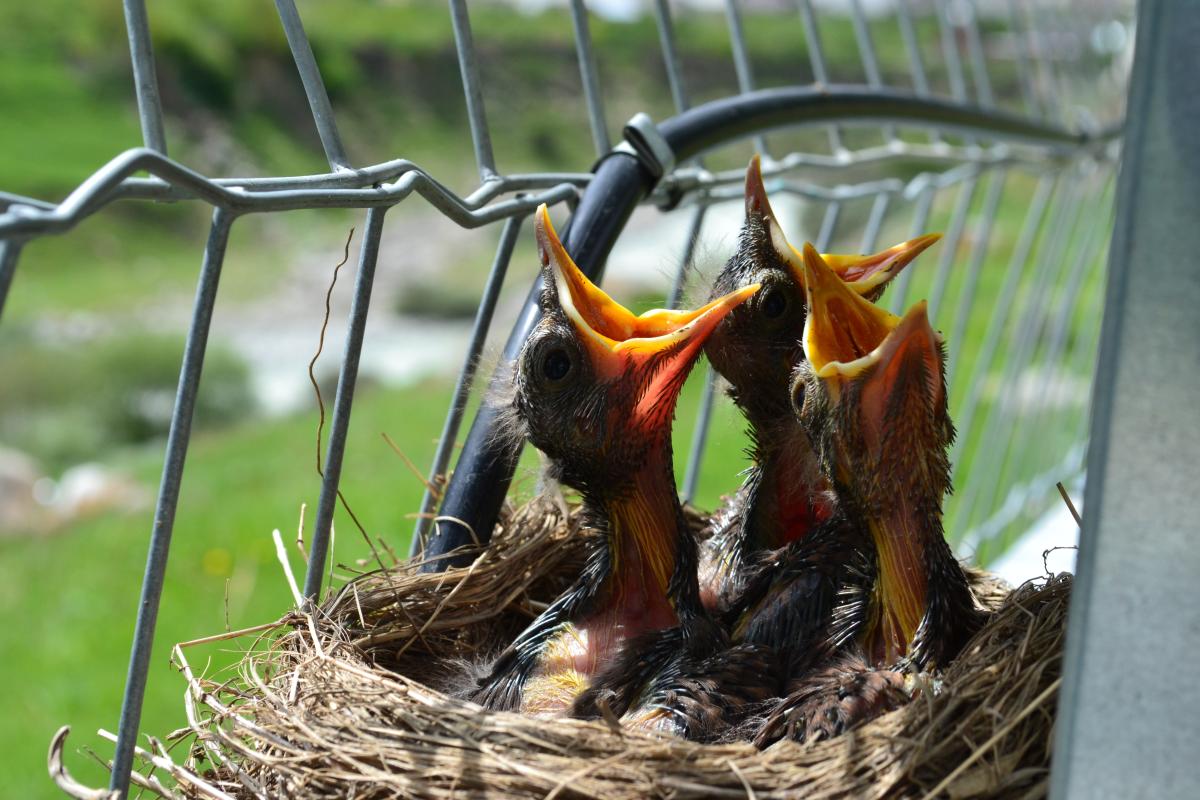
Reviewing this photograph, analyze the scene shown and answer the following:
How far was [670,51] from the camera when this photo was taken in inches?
58.4

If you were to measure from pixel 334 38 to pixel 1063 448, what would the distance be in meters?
12.3

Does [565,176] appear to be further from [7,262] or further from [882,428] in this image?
[7,262]

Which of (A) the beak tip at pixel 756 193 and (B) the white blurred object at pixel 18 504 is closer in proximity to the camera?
(A) the beak tip at pixel 756 193

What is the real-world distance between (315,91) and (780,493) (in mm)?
661

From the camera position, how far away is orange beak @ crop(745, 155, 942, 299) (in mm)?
1181

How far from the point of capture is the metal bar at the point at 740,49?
62.0 inches

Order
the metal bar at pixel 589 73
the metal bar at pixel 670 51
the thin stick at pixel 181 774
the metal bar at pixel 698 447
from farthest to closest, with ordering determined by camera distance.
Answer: the metal bar at pixel 698 447, the metal bar at pixel 670 51, the metal bar at pixel 589 73, the thin stick at pixel 181 774

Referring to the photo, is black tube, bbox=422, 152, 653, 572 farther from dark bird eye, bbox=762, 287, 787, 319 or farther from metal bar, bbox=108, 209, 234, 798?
metal bar, bbox=108, 209, 234, 798

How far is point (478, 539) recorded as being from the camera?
1.22 m

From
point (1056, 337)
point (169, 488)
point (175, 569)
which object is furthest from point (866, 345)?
point (175, 569)

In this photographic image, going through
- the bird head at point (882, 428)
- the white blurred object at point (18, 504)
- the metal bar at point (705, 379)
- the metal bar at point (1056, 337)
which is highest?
the metal bar at point (1056, 337)

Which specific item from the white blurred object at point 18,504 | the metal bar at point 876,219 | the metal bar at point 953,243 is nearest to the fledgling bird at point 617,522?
the metal bar at point 876,219

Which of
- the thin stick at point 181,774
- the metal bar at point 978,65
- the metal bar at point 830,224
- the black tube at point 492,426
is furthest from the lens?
the metal bar at point 978,65

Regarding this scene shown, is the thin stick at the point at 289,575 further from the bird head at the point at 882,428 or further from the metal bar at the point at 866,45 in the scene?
the metal bar at the point at 866,45
